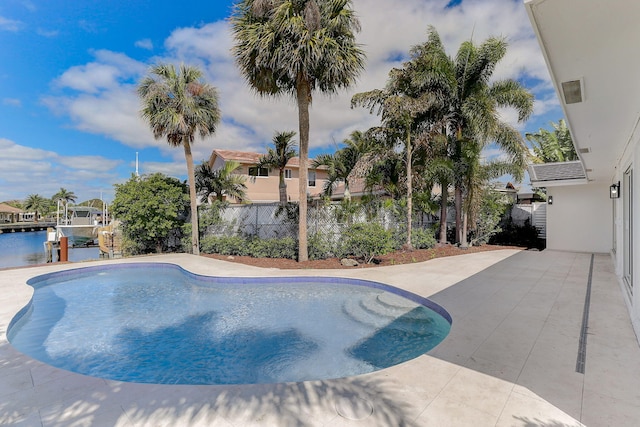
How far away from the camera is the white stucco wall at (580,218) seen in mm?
11828

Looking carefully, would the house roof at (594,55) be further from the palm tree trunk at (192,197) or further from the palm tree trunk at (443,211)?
the palm tree trunk at (192,197)

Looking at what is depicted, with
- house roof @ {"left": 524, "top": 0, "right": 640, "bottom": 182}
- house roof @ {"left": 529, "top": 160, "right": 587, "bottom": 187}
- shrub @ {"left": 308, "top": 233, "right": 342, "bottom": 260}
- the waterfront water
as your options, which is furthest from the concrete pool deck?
the waterfront water

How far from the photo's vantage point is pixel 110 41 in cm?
1231

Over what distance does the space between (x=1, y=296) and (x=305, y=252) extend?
25.0ft

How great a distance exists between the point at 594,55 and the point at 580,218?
41.4 ft

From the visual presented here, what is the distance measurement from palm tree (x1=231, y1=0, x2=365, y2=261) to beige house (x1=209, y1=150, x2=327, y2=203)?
32.2 feet

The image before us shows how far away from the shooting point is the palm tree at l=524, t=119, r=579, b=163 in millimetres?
18562

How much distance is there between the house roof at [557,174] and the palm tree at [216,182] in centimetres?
1427

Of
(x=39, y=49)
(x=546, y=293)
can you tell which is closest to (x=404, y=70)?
(x=546, y=293)

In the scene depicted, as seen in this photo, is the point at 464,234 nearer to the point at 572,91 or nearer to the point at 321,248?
the point at 321,248

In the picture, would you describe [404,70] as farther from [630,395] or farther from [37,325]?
[37,325]

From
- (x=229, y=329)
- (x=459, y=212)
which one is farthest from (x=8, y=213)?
(x=459, y=212)

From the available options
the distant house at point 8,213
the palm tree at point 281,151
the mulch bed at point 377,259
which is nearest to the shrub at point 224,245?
the mulch bed at point 377,259

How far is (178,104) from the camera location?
40.3 ft
